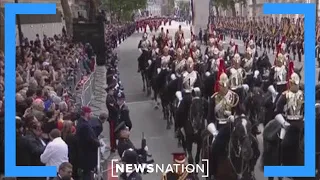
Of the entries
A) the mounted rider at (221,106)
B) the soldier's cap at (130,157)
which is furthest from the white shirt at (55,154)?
the mounted rider at (221,106)

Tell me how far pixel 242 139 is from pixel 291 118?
5.85ft

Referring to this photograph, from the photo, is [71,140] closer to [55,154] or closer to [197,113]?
[55,154]

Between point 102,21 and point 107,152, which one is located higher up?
point 102,21

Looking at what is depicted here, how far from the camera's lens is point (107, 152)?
532 inches

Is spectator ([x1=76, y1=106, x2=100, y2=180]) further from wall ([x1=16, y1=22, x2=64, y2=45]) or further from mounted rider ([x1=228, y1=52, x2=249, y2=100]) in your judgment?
wall ([x1=16, y1=22, x2=64, y2=45])

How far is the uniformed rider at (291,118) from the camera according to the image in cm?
1001

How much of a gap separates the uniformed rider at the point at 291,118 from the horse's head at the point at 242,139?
1140mm

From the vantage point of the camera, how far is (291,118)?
1045 centimetres

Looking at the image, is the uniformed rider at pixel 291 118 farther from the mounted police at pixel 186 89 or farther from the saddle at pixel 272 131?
the mounted police at pixel 186 89

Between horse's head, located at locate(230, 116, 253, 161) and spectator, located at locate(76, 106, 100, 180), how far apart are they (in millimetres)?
2029

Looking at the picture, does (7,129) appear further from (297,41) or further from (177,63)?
(297,41)

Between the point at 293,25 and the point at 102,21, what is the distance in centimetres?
1123

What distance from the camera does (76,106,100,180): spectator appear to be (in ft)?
30.6

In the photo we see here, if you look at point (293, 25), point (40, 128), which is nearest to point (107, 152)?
point (40, 128)
